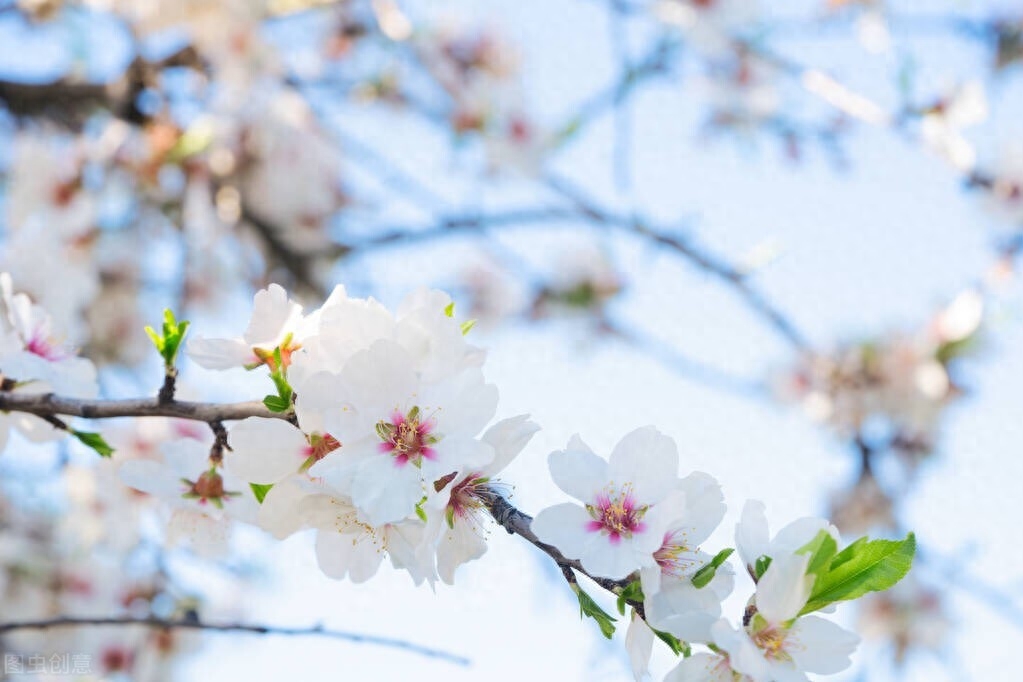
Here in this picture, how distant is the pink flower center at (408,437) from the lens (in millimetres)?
598

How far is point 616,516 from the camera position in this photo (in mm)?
608

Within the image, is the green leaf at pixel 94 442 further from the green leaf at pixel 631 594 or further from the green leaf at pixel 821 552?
the green leaf at pixel 821 552

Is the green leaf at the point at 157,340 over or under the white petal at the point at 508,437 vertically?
under

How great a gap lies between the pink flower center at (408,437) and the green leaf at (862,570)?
269mm

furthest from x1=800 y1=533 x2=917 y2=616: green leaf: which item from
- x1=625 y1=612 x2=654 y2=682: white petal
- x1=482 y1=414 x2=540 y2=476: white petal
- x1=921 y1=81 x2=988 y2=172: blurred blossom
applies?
x1=921 y1=81 x2=988 y2=172: blurred blossom

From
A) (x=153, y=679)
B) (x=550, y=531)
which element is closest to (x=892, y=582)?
(x=550, y=531)

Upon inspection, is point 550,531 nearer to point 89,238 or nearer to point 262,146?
point 89,238

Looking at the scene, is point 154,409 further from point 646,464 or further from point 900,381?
point 900,381

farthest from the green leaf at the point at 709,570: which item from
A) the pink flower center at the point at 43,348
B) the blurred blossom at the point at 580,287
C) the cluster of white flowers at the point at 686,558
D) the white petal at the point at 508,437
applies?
the blurred blossom at the point at 580,287

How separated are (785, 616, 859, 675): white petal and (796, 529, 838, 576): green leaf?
0.04 metres

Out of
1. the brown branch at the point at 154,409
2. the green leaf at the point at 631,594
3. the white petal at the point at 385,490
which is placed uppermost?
the green leaf at the point at 631,594

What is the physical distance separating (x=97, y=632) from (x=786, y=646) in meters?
2.12

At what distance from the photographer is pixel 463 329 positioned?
67 centimetres

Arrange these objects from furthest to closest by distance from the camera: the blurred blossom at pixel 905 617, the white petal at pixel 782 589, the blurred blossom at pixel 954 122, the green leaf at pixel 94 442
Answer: the blurred blossom at pixel 905 617
the blurred blossom at pixel 954 122
the green leaf at pixel 94 442
the white petal at pixel 782 589
